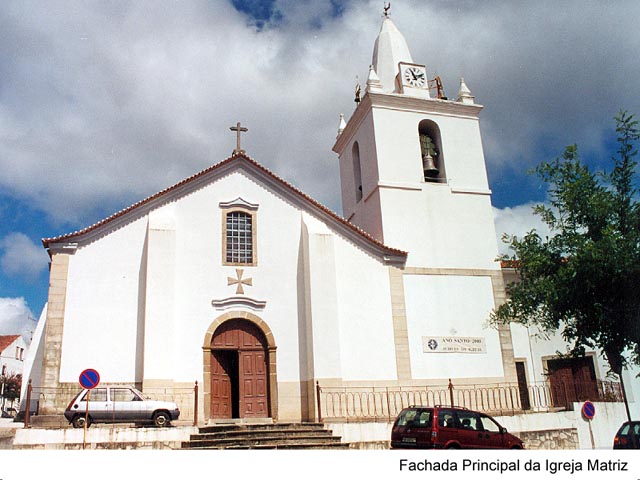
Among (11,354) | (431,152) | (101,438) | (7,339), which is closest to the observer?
(101,438)

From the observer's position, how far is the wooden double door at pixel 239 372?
1694cm

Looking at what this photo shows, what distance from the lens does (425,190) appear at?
2059 centimetres

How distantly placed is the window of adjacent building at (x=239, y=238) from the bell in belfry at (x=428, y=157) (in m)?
6.53

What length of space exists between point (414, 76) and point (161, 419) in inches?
572

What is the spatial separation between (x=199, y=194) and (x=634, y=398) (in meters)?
15.5

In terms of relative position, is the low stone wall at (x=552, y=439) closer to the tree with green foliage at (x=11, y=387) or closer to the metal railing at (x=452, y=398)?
the metal railing at (x=452, y=398)

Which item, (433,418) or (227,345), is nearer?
(433,418)

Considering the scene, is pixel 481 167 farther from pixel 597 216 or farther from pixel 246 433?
pixel 246 433

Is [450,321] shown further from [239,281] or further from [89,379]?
[89,379]

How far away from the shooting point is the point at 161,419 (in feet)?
48.2

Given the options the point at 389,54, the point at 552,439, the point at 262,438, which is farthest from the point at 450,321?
Answer: the point at 389,54

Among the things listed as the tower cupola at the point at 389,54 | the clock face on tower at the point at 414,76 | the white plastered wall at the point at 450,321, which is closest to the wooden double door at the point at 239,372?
the white plastered wall at the point at 450,321
